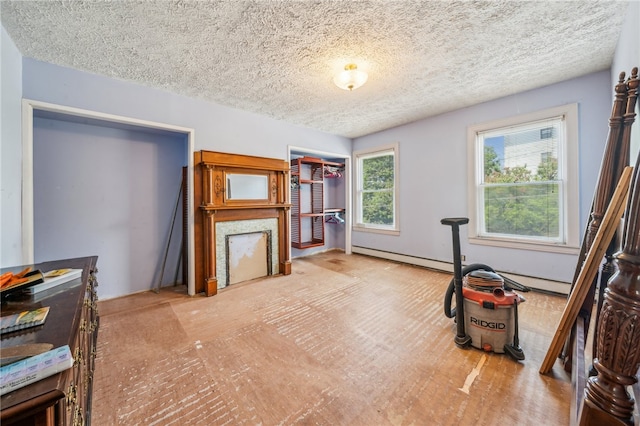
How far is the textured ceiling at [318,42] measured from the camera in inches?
68.7

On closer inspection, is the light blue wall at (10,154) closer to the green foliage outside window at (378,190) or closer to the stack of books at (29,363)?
the stack of books at (29,363)

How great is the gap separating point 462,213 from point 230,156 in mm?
3608

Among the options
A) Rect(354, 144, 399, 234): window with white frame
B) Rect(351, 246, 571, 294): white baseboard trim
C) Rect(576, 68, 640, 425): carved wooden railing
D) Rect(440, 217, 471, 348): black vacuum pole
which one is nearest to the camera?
Rect(576, 68, 640, 425): carved wooden railing

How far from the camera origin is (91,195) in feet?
9.72

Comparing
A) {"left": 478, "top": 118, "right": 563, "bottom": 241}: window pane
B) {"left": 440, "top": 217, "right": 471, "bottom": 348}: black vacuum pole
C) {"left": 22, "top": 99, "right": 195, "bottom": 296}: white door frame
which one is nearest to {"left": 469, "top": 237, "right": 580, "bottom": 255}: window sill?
{"left": 478, "top": 118, "right": 563, "bottom": 241}: window pane

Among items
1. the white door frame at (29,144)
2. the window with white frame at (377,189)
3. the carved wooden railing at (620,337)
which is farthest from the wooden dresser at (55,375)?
the window with white frame at (377,189)

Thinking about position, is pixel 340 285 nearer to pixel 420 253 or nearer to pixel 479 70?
pixel 420 253

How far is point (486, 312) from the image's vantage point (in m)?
1.92

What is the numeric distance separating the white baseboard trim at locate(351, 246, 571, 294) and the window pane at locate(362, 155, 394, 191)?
1381 mm

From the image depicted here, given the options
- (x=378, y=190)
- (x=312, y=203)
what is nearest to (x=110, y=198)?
(x=312, y=203)

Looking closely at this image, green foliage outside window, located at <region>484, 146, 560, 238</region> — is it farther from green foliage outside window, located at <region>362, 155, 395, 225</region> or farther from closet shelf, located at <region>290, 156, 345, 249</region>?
closet shelf, located at <region>290, 156, 345, 249</region>

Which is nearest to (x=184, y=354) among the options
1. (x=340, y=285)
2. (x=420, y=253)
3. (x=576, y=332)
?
(x=340, y=285)

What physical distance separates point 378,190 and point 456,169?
1.60m

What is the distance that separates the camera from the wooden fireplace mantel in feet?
10.6
